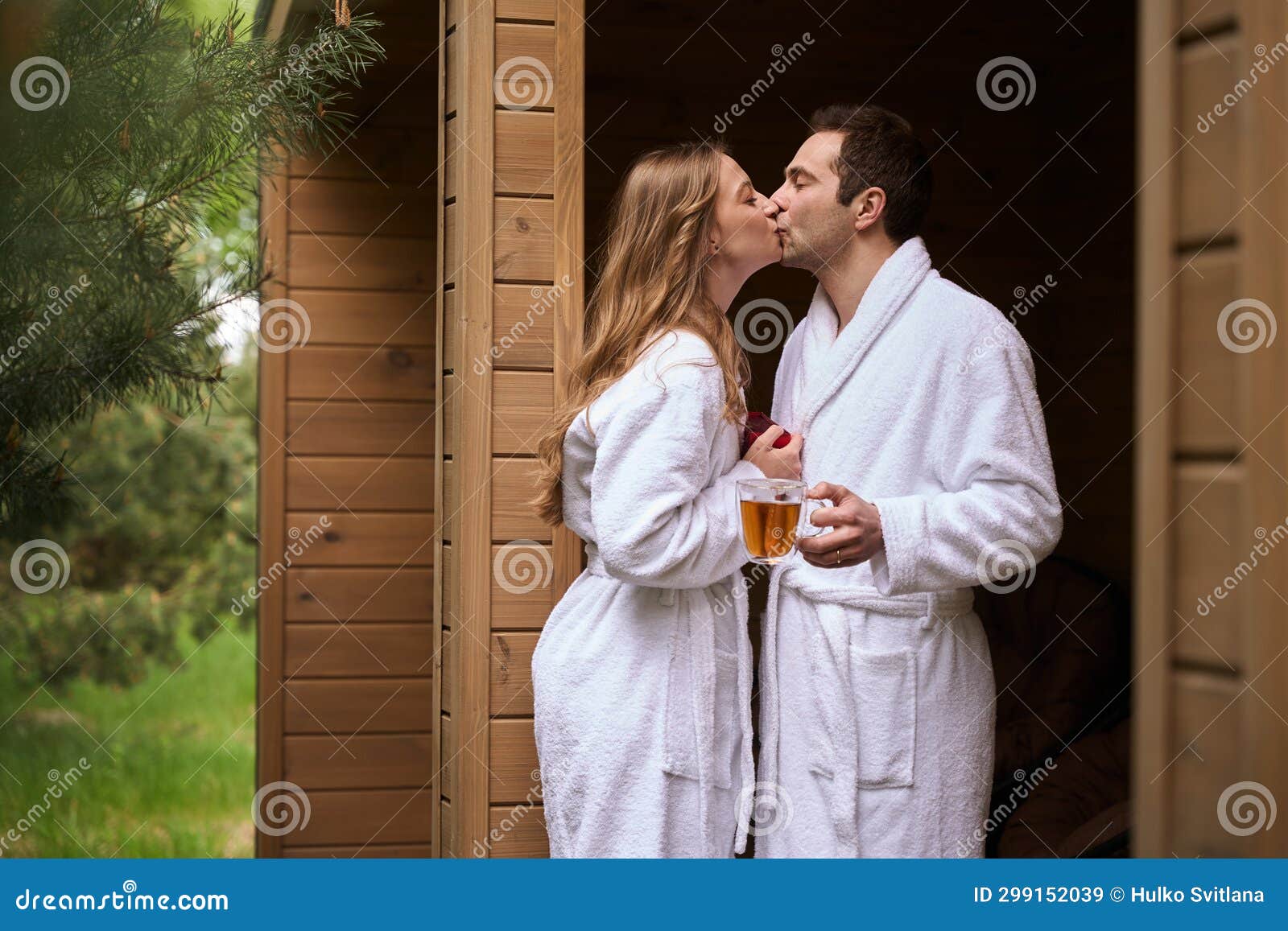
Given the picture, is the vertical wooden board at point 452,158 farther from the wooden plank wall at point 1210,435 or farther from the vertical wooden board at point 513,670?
the wooden plank wall at point 1210,435

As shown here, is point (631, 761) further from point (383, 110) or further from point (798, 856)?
point (383, 110)

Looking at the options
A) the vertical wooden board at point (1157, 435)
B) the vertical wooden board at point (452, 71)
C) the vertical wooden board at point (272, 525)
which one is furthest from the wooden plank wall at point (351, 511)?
the vertical wooden board at point (1157, 435)

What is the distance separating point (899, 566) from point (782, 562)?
18 cm

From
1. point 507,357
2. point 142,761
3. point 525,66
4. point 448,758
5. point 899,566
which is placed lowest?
point 142,761

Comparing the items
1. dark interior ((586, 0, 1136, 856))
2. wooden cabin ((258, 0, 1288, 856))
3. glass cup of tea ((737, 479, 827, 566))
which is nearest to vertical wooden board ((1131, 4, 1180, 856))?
glass cup of tea ((737, 479, 827, 566))

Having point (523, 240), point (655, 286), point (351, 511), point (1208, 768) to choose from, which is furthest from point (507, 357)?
point (351, 511)

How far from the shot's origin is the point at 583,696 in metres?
1.99

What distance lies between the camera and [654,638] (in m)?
1.97

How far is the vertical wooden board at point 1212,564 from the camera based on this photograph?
1.08 meters

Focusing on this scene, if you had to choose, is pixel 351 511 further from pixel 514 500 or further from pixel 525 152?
pixel 525 152

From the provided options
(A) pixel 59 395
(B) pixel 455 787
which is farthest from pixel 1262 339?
(A) pixel 59 395

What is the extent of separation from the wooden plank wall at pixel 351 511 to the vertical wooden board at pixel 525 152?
1.80 metres

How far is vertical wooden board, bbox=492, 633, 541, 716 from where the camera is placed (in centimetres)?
218

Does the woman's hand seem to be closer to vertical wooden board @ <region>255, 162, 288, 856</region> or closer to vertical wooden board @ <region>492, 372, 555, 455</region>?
vertical wooden board @ <region>492, 372, 555, 455</region>
